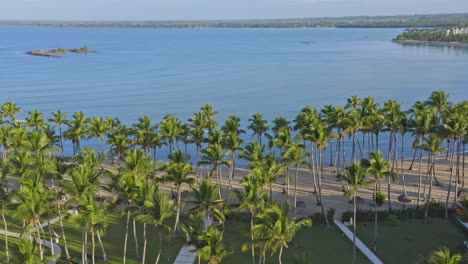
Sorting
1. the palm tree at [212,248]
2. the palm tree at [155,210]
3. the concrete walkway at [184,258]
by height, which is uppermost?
the palm tree at [155,210]

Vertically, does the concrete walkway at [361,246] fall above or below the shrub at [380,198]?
below

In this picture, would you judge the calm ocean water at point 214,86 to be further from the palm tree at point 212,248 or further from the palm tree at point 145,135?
the palm tree at point 212,248

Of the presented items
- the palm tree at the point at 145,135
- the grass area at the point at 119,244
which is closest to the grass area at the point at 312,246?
the grass area at the point at 119,244

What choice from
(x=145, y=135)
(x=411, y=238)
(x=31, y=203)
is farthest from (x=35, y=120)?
(x=411, y=238)

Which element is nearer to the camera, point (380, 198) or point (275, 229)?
point (275, 229)

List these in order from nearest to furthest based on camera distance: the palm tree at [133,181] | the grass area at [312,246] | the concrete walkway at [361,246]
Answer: the palm tree at [133,181]
the concrete walkway at [361,246]
the grass area at [312,246]

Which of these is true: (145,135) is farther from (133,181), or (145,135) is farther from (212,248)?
(212,248)

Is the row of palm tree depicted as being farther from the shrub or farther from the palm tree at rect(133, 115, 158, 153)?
the shrub

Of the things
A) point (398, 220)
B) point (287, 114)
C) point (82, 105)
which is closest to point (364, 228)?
point (398, 220)
